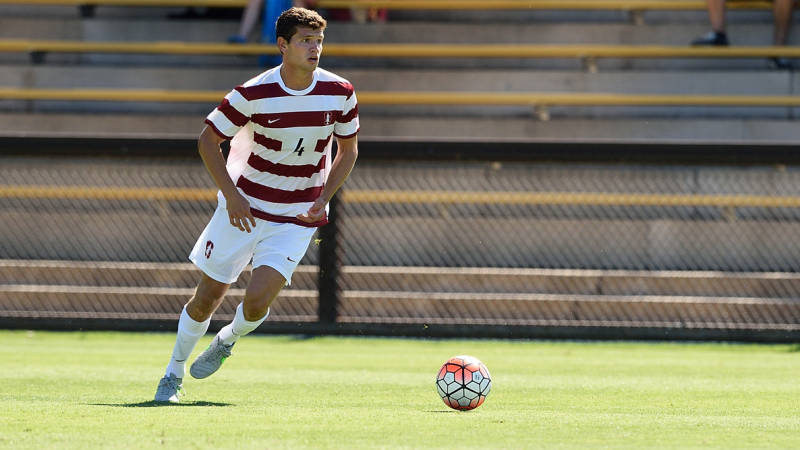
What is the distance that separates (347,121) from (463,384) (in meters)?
1.61

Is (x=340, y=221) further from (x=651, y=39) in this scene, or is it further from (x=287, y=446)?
(x=287, y=446)

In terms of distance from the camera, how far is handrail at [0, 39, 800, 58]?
13328 mm

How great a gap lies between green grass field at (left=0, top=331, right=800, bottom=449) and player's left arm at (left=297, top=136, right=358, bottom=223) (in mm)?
980

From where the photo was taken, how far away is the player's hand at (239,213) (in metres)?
6.44

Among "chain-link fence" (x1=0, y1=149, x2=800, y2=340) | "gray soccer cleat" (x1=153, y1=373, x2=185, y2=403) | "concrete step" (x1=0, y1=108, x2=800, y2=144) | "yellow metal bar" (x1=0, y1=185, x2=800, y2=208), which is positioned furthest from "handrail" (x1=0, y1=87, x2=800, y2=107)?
"gray soccer cleat" (x1=153, y1=373, x2=185, y2=403)

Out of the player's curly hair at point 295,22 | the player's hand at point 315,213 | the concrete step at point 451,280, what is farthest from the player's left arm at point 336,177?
the concrete step at point 451,280

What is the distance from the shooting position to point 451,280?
11281mm

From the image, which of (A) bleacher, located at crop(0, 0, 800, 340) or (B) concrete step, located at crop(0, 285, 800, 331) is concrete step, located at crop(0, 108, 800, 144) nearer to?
(A) bleacher, located at crop(0, 0, 800, 340)

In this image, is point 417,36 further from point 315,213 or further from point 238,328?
point 238,328

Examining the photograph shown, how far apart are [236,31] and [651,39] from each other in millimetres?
4749

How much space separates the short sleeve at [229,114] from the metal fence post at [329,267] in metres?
4.33

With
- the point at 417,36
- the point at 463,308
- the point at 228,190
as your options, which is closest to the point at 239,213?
the point at 228,190

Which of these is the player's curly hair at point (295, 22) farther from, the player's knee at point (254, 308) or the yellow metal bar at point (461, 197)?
the yellow metal bar at point (461, 197)

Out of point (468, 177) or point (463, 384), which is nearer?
point (463, 384)
